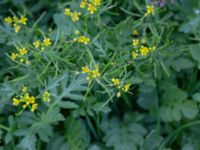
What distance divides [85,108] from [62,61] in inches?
10.1

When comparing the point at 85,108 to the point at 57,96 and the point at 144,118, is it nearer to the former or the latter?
the point at 57,96

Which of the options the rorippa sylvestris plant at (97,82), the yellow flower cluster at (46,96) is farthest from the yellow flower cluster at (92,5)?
the yellow flower cluster at (46,96)

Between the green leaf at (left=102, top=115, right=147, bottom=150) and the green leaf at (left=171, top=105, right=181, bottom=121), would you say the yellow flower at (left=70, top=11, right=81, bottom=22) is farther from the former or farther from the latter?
the green leaf at (left=171, top=105, right=181, bottom=121)

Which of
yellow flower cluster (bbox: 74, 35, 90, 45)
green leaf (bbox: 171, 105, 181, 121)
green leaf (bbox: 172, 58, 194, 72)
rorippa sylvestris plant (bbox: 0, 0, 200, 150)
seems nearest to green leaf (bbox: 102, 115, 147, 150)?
rorippa sylvestris plant (bbox: 0, 0, 200, 150)

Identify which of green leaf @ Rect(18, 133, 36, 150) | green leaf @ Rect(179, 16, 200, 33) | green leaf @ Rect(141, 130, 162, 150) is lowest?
green leaf @ Rect(141, 130, 162, 150)

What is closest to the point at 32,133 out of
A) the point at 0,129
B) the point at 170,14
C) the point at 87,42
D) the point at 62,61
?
the point at 0,129

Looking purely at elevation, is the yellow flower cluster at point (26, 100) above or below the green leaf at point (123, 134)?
above

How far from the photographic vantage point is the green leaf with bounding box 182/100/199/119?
6.81 feet

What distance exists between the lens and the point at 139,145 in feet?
6.76

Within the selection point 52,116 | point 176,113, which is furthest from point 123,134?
point 52,116

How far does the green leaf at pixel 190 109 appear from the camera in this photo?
6.81ft

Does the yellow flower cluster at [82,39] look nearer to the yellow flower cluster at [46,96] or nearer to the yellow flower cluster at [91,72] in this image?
the yellow flower cluster at [91,72]

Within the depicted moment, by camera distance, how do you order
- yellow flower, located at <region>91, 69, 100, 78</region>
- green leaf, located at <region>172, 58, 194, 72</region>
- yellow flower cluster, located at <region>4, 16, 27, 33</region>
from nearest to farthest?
yellow flower, located at <region>91, 69, 100, 78</region>
yellow flower cluster, located at <region>4, 16, 27, 33</region>
green leaf, located at <region>172, 58, 194, 72</region>

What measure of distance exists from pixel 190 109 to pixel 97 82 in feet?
1.58
